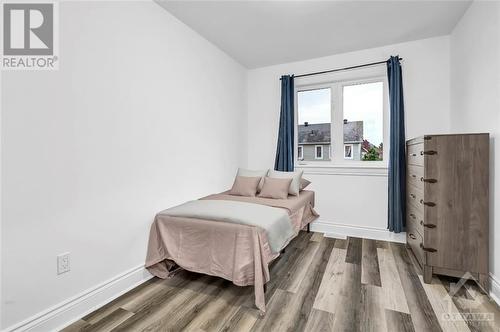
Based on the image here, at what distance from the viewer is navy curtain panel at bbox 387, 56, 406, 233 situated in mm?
2918

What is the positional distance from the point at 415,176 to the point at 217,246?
6.87 feet

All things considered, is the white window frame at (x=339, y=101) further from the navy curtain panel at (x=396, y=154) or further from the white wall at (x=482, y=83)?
the white wall at (x=482, y=83)

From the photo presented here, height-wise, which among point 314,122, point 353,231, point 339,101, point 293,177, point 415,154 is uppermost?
point 339,101

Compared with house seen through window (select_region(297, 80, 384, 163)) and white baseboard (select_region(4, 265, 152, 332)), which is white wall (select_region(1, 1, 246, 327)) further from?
house seen through window (select_region(297, 80, 384, 163))

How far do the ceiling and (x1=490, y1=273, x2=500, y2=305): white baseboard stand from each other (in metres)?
2.43

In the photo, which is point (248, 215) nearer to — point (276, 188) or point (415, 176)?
point (276, 188)

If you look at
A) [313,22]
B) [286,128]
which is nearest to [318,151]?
[286,128]

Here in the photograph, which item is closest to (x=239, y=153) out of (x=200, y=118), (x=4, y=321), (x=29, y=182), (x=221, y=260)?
(x=200, y=118)

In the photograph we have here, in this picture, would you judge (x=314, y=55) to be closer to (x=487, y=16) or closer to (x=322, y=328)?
(x=487, y=16)

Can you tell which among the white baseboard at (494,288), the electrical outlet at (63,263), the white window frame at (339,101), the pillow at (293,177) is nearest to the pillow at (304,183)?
the pillow at (293,177)

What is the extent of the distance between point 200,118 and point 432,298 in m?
2.76

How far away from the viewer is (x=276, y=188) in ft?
9.59

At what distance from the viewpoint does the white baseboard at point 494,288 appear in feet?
5.78

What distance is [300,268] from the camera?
93.1 inches
